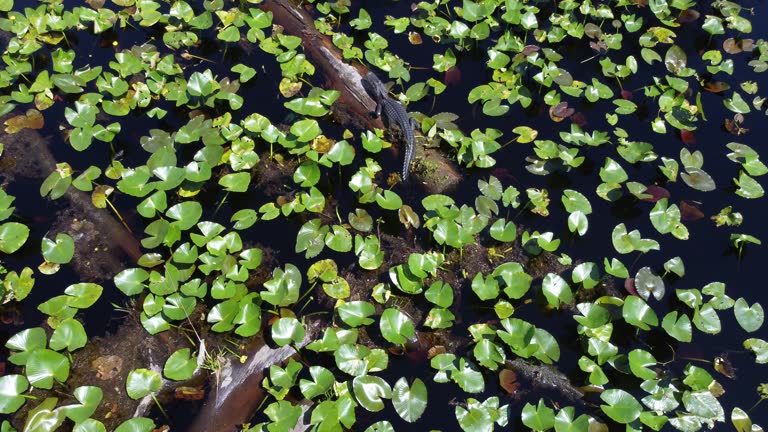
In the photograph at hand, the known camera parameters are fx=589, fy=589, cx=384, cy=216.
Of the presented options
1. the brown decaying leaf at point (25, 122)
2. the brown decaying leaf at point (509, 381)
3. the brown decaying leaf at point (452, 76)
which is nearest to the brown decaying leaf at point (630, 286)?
the brown decaying leaf at point (509, 381)

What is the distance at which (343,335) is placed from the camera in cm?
295

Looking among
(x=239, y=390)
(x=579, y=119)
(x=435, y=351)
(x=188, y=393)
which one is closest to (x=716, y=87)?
(x=579, y=119)

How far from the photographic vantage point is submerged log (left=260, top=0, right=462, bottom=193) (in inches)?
148

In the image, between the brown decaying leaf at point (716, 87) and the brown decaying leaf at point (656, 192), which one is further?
the brown decaying leaf at point (716, 87)

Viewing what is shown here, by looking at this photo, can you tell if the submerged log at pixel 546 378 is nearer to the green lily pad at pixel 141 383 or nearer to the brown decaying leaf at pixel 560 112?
the green lily pad at pixel 141 383

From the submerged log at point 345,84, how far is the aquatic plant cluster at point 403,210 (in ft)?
0.17

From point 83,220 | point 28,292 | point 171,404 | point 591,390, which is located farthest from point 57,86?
point 591,390

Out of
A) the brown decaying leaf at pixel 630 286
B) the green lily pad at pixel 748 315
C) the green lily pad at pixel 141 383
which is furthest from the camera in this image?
the brown decaying leaf at pixel 630 286

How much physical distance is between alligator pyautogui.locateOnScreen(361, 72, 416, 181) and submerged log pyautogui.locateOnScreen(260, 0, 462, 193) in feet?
0.20

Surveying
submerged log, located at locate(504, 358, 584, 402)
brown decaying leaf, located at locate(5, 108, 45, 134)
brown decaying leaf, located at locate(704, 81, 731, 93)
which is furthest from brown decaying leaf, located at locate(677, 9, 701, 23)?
brown decaying leaf, located at locate(5, 108, 45, 134)

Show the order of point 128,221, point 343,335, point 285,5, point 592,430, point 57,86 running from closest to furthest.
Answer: point 592,430 < point 343,335 < point 128,221 < point 57,86 < point 285,5

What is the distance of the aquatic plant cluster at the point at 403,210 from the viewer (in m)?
2.86

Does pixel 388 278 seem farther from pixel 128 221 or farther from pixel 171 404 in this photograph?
pixel 128 221

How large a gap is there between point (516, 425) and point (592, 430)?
1.13 ft
